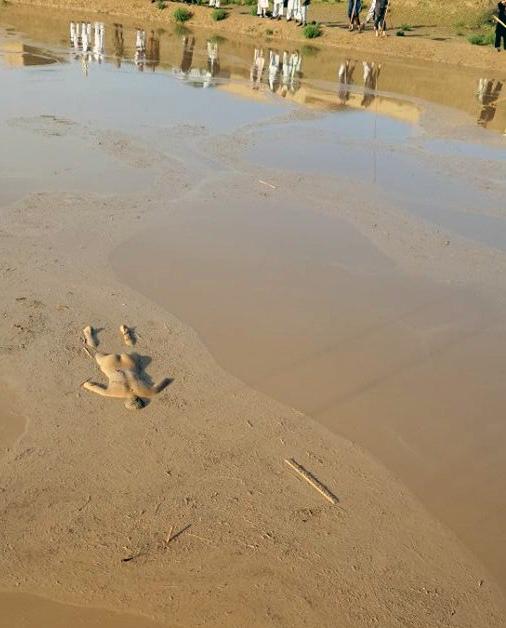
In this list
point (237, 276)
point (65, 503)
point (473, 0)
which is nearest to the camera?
point (65, 503)

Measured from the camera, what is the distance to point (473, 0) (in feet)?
107

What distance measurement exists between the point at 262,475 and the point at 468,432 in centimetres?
182

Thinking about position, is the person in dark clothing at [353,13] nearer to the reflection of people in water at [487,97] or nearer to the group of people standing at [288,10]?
the group of people standing at [288,10]

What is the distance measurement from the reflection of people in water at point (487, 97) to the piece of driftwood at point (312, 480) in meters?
13.2

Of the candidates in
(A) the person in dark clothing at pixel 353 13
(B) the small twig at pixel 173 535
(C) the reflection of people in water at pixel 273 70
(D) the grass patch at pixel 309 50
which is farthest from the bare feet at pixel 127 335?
(A) the person in dark clothing at pixel 353 13

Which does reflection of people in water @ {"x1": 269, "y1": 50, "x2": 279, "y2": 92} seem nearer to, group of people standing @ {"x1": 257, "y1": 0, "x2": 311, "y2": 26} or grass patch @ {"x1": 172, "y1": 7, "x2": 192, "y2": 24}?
group of people standing @ {"x1": 257, "y1": 0, "x2": 311, "y2": 26}

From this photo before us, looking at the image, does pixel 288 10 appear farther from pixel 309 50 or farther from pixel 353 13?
pixel 309 50

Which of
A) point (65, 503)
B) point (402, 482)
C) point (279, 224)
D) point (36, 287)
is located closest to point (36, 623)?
point (65, 503)

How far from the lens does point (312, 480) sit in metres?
5.01

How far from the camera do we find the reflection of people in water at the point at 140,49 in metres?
20.9

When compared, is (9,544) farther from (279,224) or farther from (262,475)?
(279,224)

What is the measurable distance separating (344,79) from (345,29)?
8.79 metres

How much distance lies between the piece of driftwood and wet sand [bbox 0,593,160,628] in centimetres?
150

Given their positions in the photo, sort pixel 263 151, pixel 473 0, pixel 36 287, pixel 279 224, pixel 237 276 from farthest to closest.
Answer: pixel 473 0 → pixel 263 151 → pixel 279 224 → pixel 237 276 → pixel 36 287
